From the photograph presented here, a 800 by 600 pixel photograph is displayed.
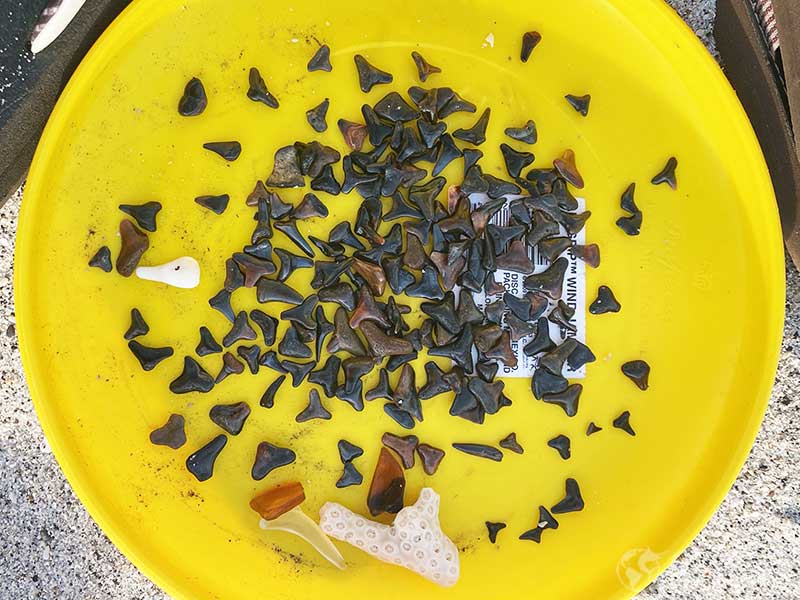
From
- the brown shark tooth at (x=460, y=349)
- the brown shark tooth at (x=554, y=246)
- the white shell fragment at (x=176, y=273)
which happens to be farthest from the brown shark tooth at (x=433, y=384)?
the white shell fragment at (x=176, y=273)

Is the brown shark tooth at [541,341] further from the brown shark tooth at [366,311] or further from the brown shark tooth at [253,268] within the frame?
the brown shark tooth at [253,268]

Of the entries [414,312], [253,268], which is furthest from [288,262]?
[414,312]

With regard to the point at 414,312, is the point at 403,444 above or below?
below

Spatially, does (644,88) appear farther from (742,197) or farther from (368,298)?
(368,298)

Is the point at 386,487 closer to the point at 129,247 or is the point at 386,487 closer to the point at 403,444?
the point at 403,444

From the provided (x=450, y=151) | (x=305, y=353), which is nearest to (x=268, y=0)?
(x=450, y=151)
